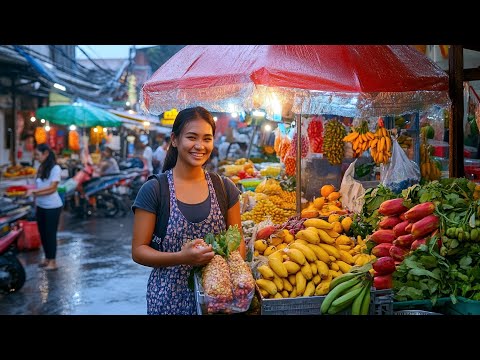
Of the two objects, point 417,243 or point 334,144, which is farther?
point 334,144

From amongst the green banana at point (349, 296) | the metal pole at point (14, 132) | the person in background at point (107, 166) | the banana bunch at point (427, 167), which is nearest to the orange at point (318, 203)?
the banana bunch at point (427, 167)

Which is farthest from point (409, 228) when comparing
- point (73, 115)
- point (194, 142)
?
point (73, 115)

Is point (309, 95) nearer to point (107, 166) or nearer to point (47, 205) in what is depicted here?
point (47, 205)

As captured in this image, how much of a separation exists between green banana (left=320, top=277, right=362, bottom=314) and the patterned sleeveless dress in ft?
2.40

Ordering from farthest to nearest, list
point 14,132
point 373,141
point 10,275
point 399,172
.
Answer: point 14,132 → point 10,275 → point 373,141 → point 399,172

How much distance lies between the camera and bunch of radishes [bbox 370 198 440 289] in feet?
12.9

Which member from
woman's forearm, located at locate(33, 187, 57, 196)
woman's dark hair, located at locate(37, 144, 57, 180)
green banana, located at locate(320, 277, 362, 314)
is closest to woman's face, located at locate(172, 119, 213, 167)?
green banana, located at locate(320, 277, 362, 314)

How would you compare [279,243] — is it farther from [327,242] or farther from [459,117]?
[459,117]

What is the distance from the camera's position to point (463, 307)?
365 centimetres

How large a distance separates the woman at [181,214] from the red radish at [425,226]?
1466mm

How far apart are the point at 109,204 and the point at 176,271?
494 inches

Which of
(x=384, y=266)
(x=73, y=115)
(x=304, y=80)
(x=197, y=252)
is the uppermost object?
(x=73, y=115)

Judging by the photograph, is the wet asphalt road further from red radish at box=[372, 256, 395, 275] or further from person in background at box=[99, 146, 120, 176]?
person in background at box=[99, 146, 120, 176]
